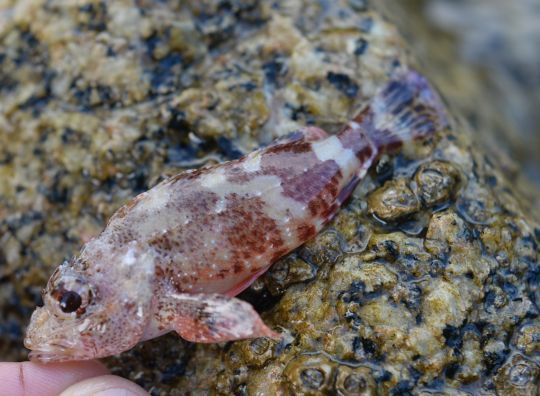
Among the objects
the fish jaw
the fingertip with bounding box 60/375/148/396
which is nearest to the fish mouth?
the fish jaw

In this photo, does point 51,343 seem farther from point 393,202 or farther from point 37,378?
point 393,202

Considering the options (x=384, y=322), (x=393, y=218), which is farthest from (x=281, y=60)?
(x=384, y=322)

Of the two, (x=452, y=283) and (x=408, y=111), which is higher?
(x=408, y=111)

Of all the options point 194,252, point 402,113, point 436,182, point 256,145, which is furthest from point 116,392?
point 402,113

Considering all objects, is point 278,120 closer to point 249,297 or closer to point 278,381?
point 249,297

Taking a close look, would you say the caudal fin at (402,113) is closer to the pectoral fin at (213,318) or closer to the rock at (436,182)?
the rock at (436,182)

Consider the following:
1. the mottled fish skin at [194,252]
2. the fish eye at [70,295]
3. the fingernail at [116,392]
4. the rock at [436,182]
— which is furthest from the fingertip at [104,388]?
the rock at [436,182]

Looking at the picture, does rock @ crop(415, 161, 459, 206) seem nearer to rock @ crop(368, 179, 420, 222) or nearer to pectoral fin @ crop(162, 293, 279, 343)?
rock @ crop(368, 179, 420, 222)
